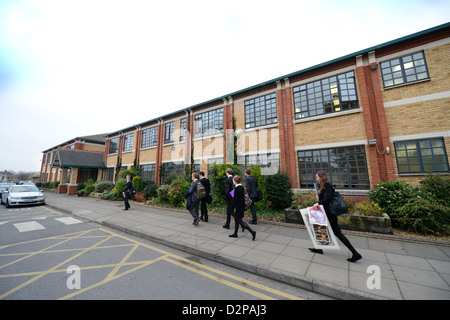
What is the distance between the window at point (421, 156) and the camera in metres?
6.94

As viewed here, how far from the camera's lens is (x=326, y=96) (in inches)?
375

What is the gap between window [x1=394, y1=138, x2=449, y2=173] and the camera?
6.94 m

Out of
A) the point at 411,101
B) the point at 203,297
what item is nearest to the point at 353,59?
the point at 411,101

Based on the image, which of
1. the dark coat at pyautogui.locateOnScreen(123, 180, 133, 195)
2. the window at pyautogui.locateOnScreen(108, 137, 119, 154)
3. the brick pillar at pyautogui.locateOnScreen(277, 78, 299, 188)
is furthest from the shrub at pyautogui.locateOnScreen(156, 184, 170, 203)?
the window at pyautogui.locateOnScreen(108, 137, 119, 154)

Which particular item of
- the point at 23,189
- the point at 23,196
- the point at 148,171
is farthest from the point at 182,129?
the point at 23,189

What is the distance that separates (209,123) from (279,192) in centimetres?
850

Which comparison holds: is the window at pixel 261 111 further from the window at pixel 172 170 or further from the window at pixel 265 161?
the window at pixel 172 170

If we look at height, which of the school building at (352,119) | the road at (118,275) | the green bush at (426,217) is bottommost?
the road at (118,275)

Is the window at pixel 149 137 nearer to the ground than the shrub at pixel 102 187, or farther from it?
farther from it

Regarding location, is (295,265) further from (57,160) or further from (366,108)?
(57,160)

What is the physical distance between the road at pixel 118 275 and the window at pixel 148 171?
1207 centimetres

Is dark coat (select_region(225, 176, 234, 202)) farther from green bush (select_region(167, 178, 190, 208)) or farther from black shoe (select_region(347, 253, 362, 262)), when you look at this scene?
green bush (select_region(167, 178, 190, 208))

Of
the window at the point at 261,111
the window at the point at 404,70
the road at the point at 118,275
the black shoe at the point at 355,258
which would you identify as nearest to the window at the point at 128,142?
the window at the point at 261,111
